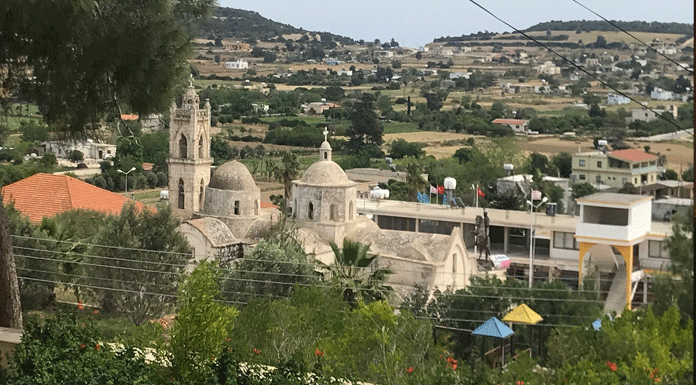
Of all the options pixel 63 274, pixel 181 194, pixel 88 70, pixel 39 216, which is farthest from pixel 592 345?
pixel 181 194

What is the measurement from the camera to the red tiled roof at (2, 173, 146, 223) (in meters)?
21.7

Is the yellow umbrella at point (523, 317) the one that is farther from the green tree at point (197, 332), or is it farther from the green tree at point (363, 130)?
the green tree at point (363, 130)

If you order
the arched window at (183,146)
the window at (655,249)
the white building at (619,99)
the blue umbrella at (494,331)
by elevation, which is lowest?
the window at (655,249)

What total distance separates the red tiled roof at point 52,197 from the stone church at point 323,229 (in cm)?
180

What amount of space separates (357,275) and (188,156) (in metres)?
9.95

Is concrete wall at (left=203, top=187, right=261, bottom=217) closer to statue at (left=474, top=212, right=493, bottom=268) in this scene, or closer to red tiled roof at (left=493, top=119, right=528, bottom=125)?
statue at (left=474, top=212, right=493, bottom=268)

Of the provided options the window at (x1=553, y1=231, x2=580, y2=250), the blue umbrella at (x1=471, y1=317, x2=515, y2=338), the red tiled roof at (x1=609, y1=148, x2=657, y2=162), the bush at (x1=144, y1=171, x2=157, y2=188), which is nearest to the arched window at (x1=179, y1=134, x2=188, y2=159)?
the window at (x1=553, y1=231, x2=580, y2=250)

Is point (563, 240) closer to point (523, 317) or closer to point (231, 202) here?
point (231, 202)

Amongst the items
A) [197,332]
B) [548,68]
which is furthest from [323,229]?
[548,68]

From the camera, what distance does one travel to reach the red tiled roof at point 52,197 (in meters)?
21.7

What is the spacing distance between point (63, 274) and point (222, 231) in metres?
5.37

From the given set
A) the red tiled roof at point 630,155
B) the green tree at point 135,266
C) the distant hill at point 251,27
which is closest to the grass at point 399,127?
the distant hill at point 251,27

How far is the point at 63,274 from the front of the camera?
16.1m

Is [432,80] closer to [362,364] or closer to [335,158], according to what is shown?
Result: [335,158]
